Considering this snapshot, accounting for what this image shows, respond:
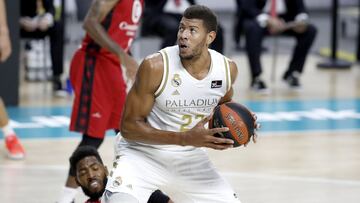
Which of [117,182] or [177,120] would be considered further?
[177,120]

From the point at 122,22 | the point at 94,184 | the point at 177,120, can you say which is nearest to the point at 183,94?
the point at 177,120

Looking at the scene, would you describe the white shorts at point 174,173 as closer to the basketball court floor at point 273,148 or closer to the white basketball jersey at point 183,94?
the white basketball jersey at point 183,94

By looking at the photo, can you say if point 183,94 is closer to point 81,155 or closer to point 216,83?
point 216,83

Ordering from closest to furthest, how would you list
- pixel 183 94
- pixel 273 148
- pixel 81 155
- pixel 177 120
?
pixel 183 94 → pixel 177 120 → pixel 81 155 → pixel 273 148

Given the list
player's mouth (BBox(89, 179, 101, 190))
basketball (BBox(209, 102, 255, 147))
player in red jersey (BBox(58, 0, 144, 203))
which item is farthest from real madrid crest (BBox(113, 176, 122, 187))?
player in red jersey (BBox(58, 0, 144, 203))

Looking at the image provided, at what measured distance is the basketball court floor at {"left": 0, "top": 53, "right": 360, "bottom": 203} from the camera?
7.65m

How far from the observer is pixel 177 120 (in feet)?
19.0

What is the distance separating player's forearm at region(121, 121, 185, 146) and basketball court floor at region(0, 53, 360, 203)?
179 centimetres

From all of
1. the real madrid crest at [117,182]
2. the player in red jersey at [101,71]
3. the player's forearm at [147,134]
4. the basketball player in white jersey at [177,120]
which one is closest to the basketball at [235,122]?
the basketball player in white jersey at [177,120]

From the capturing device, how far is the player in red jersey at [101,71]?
7.24 metres

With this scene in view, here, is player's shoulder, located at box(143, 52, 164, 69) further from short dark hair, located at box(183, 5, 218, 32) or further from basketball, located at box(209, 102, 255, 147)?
basketball, located at box(209, 102, 255, 147)

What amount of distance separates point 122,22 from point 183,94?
5.84ft

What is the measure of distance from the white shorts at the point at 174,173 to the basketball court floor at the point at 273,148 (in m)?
1.53

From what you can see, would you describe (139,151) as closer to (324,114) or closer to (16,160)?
(16,160)
